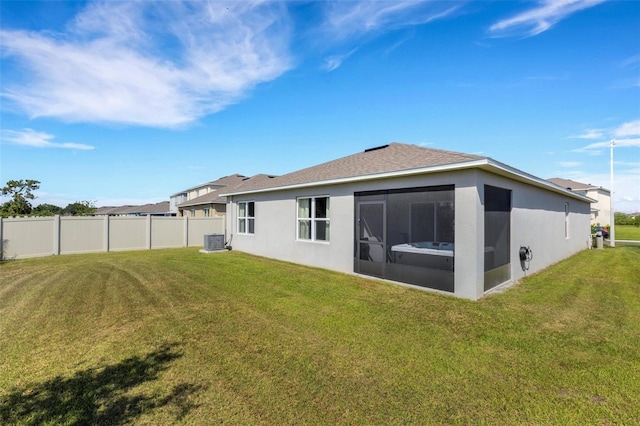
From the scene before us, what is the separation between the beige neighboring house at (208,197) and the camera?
22.3 metres

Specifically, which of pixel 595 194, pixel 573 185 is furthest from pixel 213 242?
pixel 595 194

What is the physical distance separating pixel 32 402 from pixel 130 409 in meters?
1.02

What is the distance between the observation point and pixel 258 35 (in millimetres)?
9961

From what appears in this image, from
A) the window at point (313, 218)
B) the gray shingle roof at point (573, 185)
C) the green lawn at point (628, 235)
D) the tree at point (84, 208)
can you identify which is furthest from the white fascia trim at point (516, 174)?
the tree at point (84, 208)

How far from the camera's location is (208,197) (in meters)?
24.1

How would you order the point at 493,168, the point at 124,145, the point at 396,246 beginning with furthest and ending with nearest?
the point at 124,145, the point at 396,246, the point at 493,168

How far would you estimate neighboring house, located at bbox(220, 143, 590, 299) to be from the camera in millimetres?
6336

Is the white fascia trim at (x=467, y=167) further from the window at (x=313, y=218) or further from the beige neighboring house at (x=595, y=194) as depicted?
the beige neighboring house at (x=595, y=194)

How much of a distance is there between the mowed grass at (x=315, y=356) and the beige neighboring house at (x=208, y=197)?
12.2 m

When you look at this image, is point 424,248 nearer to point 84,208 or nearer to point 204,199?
point 204,199

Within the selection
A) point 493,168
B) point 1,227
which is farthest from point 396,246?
point 1,227

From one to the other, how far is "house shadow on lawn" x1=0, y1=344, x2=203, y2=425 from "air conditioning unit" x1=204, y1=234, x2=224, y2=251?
Result: 1161 centimetres

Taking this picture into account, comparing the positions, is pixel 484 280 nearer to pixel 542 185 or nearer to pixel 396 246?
pixel 396 246

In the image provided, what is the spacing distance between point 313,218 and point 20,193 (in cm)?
3636
